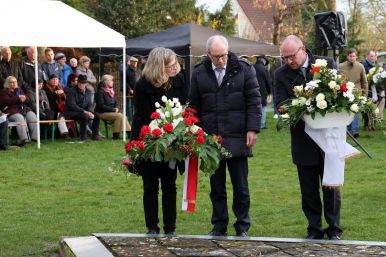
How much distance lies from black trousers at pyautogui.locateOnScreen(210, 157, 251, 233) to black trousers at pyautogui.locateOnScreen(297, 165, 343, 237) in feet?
1.88

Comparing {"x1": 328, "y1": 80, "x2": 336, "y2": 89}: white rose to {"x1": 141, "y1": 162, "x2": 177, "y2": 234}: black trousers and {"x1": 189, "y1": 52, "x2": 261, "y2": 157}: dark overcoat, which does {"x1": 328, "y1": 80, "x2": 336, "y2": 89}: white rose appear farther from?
{"x1": 141, "y1": 162, "x2": 177, "y2": 234}: black trousers

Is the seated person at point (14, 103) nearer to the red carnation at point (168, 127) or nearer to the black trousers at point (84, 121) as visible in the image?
the black trousers at point (84, 121)

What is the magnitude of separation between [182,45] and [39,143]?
6572 millimetres

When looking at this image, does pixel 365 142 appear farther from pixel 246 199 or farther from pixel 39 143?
pixel 246 199

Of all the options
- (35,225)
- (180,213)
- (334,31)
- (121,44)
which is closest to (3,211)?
(35,225)

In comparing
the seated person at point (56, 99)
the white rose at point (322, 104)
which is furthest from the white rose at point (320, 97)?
the seated person at point (56, 99)

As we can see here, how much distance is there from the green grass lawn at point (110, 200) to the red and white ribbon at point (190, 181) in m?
0.83

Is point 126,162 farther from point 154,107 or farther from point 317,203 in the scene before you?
point 317,203

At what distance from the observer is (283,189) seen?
11758 mm

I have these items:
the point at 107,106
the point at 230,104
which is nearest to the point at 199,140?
the point at 230,104

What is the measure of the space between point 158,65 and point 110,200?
363 centimetres

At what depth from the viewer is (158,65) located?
7.74 m

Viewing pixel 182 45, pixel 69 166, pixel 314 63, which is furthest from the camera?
pixel 182 45

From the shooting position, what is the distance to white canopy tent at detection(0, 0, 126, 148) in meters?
16.5
